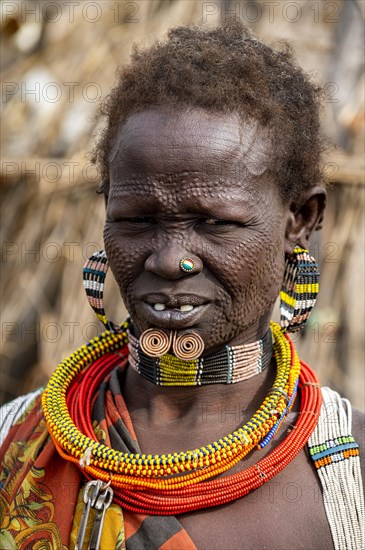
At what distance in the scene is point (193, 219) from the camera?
6.76 ft

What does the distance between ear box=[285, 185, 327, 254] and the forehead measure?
0.24 metres

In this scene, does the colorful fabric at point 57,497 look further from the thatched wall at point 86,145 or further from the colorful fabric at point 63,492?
the thatched wall at point 86,145

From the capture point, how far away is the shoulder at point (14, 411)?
2455 millimetres

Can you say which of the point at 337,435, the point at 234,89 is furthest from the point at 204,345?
the point at 234,89

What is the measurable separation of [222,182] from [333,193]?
2.61 metres

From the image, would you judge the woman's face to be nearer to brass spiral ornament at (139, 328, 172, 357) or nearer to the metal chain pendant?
brass spiral ornament at (139, 328, 172, 357)

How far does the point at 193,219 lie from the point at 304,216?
1.46 ft

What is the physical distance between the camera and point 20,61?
4.89 m

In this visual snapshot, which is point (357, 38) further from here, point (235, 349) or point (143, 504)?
point (143, 504)

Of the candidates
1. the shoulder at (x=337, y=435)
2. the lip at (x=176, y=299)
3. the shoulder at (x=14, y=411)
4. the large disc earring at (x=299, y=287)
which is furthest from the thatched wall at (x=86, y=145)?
the lip at (x=176, y=299)

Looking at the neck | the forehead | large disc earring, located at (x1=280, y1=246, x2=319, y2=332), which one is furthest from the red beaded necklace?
the forehead

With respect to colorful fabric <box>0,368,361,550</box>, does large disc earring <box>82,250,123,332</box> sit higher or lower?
higher

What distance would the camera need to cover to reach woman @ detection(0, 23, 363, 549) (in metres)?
2.04

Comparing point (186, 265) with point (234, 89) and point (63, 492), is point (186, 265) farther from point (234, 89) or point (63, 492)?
point (63, 492)
